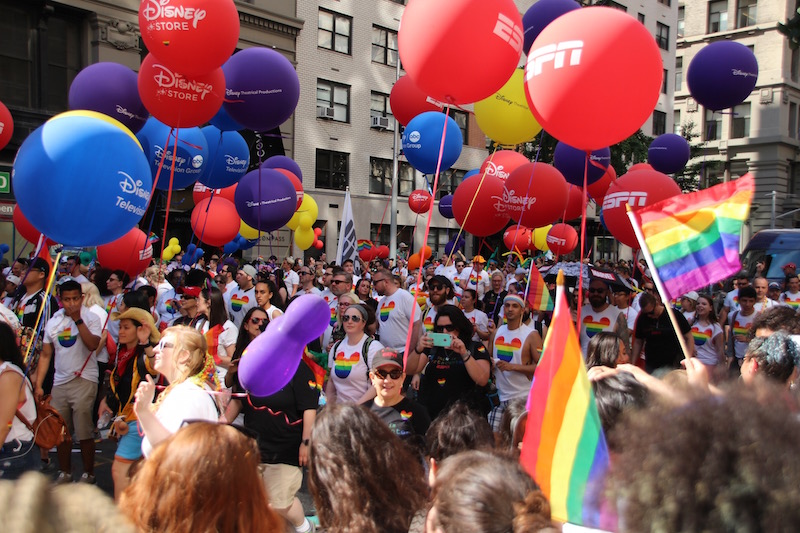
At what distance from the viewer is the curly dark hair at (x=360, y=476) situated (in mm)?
2432

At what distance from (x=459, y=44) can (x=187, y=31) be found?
276 cm

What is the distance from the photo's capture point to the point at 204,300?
22.4ft

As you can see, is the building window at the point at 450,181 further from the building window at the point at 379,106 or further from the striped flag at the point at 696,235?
the striped flag at the point at 696,235

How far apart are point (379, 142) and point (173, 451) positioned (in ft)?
93.0

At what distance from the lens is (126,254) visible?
331 inches

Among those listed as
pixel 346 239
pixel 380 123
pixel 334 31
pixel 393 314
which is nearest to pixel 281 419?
pixel 393 314

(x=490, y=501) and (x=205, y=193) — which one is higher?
(x=205, y=193)

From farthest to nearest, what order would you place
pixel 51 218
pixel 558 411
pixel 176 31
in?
1. pixel 176 31
2. pixel 51 218
3. pixel 558 411

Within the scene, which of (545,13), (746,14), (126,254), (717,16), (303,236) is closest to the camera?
(545,13)

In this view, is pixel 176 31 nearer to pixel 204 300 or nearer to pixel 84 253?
pixel 204 300

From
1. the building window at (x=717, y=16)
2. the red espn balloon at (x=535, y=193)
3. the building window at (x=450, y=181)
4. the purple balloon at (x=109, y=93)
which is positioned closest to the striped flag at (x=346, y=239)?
the red espn balloon at (x=535, y=193)

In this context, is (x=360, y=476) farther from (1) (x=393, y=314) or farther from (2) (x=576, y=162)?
(2) (x=576, y=162)

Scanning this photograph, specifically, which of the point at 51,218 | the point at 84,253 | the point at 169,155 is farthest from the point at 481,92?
the point at 84,253

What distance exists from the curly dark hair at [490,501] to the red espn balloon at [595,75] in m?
3.17
